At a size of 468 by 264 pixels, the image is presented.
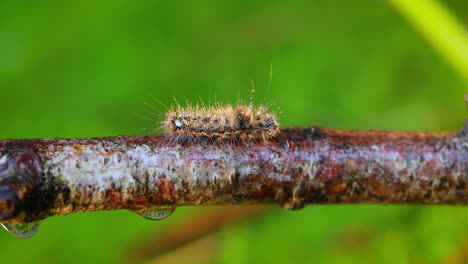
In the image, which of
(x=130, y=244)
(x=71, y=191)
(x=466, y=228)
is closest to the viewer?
(x=71, y=191)

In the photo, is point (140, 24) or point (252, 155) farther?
point (140, 24)

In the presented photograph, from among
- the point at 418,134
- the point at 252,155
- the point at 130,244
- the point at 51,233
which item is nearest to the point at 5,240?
the point at 51,233

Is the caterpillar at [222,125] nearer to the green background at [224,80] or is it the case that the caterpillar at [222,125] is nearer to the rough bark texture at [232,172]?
the rough bark texture at [232,172]

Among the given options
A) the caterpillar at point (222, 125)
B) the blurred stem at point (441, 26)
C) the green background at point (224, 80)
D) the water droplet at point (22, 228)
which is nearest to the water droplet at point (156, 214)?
the caterpillar at point (222, 125)

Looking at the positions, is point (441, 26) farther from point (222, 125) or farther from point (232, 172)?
point (232, 172)

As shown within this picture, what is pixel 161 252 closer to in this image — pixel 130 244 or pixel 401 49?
pixel 130 244

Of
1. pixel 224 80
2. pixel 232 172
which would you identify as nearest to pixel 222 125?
pixel 232 172
